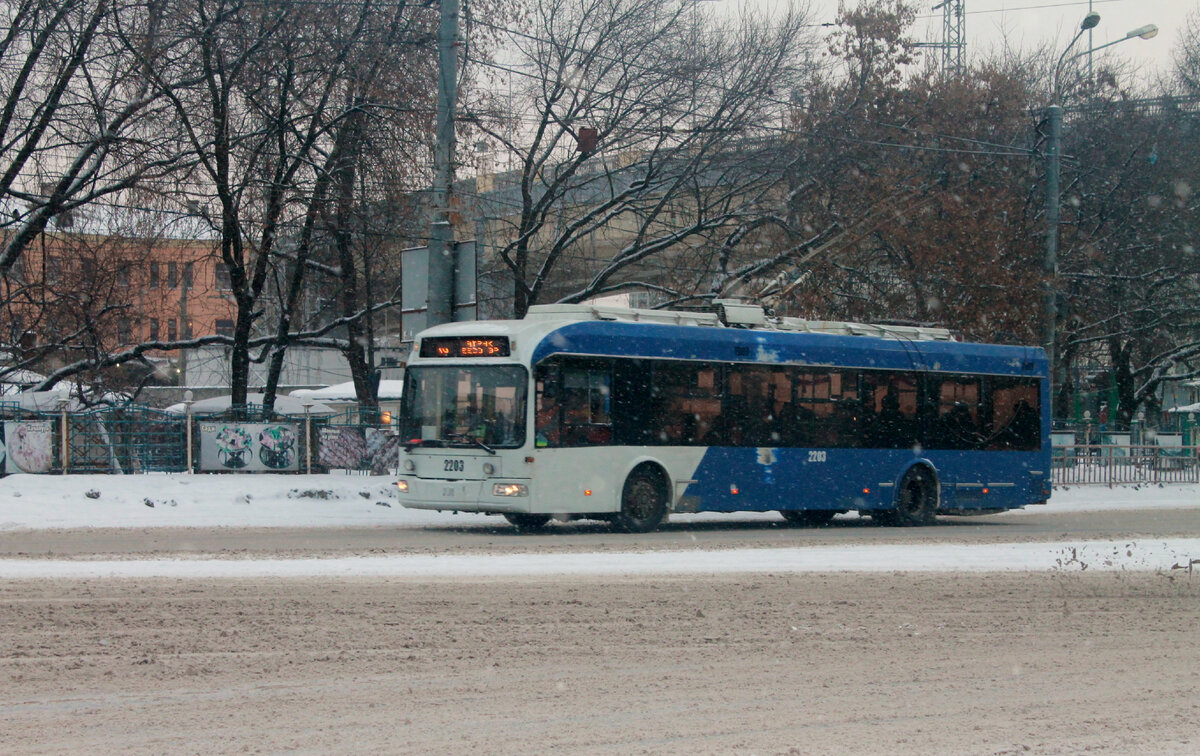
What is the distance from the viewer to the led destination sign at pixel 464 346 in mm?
18047

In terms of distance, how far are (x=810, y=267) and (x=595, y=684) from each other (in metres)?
23.2

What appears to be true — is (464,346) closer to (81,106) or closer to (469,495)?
(469,495)

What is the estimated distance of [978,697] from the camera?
7316mm

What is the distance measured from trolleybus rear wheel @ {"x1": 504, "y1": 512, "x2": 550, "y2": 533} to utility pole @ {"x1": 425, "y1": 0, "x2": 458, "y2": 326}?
135 inches

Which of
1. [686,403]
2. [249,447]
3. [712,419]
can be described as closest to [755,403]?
[712,419]

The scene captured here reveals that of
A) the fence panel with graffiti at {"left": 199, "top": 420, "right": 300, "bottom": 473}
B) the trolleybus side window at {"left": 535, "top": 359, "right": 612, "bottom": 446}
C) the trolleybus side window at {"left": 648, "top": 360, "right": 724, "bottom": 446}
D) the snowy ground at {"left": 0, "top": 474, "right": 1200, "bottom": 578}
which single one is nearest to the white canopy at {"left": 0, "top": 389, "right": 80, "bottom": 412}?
the fence panel with graffiti at {"left": 199, "top": 420, "right": 300, "bottom": 473}

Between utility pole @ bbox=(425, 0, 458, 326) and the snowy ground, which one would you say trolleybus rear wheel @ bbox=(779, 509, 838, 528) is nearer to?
the snowy ground

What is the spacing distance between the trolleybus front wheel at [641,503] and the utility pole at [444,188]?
13.9ft

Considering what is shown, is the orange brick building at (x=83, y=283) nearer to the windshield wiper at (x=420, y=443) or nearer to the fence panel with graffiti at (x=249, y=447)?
the fence panel with graffiti at (x=249, y=447)

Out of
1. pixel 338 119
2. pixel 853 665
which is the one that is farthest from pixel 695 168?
pixel 853 665

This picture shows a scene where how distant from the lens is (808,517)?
73.9 feet

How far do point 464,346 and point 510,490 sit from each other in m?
2.17

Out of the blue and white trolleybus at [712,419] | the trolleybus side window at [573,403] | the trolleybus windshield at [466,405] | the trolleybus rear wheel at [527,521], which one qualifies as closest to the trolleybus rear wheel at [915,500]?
the blue and white trolleybus at [712,419]

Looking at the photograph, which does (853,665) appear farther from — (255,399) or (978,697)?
(255,399)
